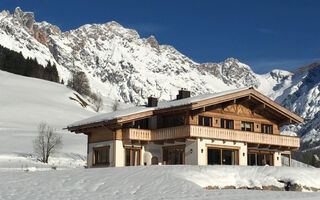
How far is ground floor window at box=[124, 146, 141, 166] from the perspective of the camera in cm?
3494

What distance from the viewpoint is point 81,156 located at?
5394cm

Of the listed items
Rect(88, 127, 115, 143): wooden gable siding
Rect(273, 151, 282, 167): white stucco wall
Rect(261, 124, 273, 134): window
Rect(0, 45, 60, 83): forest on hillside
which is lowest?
Rect(273, 151, 282, 167): white stucco wall

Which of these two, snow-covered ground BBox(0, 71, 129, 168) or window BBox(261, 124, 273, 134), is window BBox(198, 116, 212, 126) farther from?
snow-covered ground BBox(0, 71, 129, 168)

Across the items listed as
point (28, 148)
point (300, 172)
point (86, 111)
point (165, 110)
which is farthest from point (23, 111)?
point (300, 172)

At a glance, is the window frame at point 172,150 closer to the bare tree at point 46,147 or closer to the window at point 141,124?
the window at point 141,124

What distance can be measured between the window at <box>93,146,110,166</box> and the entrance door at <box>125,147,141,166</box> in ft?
4.61

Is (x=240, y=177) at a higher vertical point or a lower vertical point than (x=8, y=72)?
lower

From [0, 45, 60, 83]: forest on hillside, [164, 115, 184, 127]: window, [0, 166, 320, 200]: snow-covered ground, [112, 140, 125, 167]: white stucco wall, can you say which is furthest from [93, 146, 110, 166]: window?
[0, 45, 60, 83]: forest on hillside

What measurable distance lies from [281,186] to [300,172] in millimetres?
2217

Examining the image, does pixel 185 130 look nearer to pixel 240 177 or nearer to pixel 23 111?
pixel 240 177

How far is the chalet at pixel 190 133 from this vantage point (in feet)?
110

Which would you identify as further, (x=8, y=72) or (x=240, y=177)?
(x=8, y=72)

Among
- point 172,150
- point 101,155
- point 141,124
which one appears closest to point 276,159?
point 172,150

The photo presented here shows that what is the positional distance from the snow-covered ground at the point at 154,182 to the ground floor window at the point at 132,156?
972 cm
